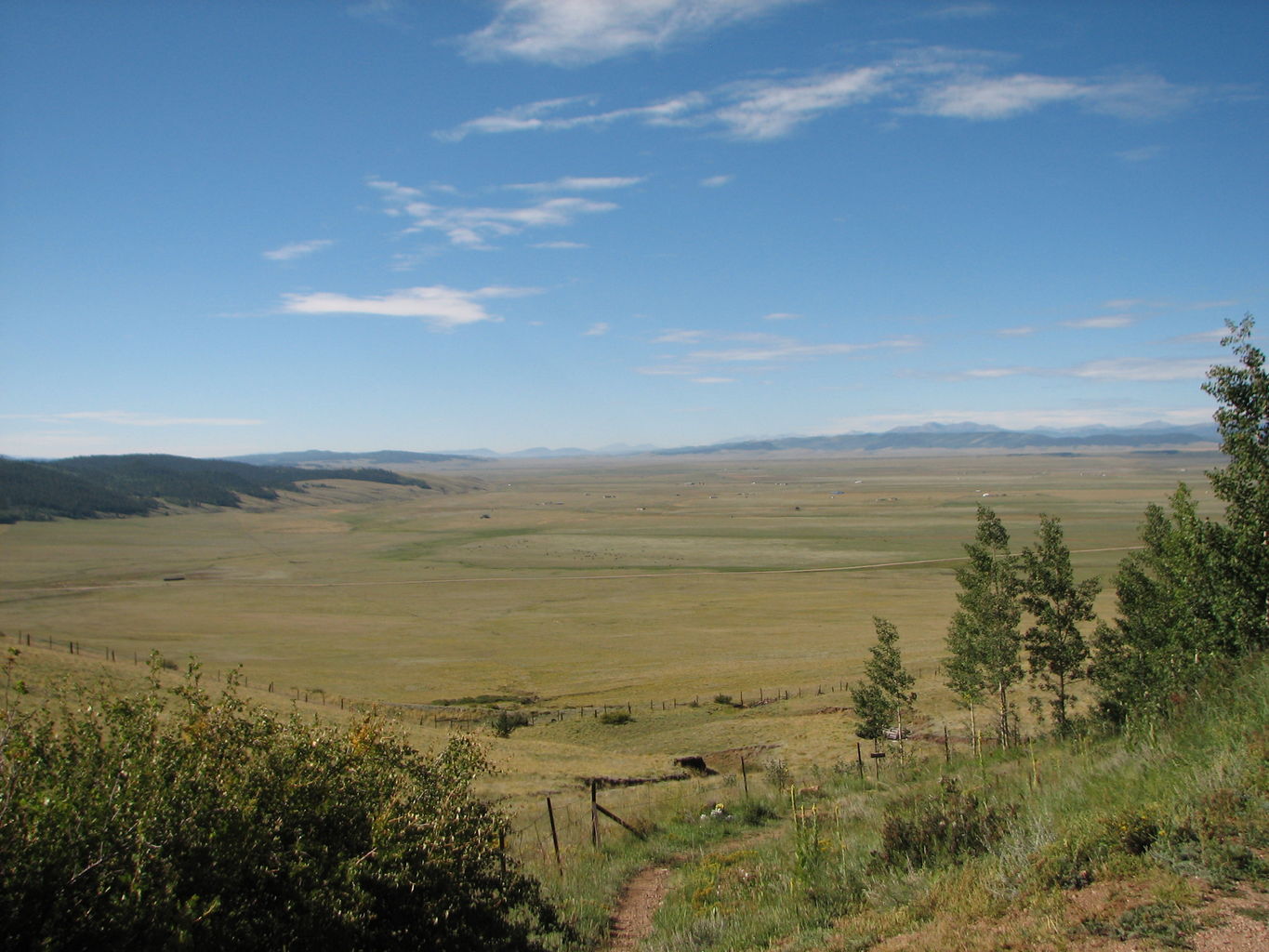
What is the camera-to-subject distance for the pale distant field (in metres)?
45.7

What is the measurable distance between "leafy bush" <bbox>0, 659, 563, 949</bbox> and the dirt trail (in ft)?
3.00

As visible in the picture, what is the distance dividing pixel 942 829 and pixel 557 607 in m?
72.9

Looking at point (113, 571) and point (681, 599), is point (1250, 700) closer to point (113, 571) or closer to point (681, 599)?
point (681, 599)

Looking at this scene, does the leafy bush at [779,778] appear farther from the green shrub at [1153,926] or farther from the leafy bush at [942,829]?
the green shrub at [1153,926]

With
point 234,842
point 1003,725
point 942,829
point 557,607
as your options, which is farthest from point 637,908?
point 557,607

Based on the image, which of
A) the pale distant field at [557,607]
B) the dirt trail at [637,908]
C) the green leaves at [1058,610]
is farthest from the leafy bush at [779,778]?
the green leaves at [1058,610]

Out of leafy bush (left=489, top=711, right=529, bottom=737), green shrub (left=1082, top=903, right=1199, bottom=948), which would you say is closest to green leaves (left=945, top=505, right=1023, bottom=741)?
leafy bush (left=489, top=711, right=529, bottom=737)

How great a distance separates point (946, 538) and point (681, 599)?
205 feet

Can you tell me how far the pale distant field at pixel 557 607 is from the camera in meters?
45.7

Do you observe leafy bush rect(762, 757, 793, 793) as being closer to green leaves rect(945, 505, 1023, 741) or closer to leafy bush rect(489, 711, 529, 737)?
green leaves rect(945, 505, 1023, 741)

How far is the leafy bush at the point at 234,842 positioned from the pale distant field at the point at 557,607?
678 inches

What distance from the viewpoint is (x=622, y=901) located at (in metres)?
11.4

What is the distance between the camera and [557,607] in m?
80.7

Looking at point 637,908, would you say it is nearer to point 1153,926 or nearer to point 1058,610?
point 1153,926
